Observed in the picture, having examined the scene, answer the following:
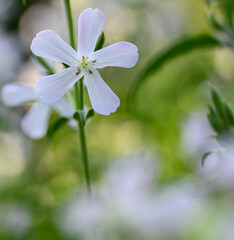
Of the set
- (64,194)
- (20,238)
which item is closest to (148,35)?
(64,194)

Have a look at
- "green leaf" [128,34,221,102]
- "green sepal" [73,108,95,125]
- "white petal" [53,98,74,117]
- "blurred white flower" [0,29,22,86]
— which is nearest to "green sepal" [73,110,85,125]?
"green sepal" [73,108,95,125]

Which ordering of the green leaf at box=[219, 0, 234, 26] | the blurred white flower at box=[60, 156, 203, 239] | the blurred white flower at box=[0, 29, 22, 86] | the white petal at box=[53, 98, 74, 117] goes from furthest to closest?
1. the blurred white flower at box=[0, 29, 22, 86]
2. the green leaf at box=[219, 0, 234, 26]
3. the white petal at box=[53, 98, 74, 117]
4. the blurred white flower at box=[60, 156, 203, 239]

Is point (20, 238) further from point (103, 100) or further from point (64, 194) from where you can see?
point (103, 100)

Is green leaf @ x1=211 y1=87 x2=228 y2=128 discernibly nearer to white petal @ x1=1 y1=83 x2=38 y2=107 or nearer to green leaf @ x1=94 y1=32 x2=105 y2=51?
green leaf @ x1=94 y1=32 x2=105 y2=51

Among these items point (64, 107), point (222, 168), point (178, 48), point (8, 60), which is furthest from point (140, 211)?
point (8, 60)

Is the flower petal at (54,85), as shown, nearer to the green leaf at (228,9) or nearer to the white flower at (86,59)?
the white flower at (86,59)

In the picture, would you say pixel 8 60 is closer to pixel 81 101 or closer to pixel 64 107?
pixel 64 107
